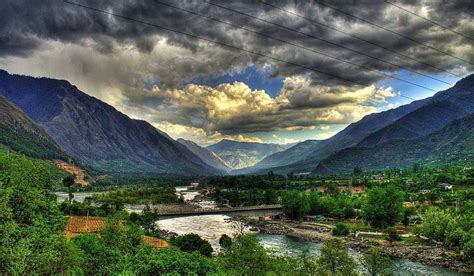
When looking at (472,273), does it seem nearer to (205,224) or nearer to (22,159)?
(22,159)

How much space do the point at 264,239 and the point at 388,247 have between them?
28915mm

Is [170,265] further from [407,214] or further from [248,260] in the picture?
[407,214]

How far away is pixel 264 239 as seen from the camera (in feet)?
321

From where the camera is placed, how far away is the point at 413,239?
92000 millimetres

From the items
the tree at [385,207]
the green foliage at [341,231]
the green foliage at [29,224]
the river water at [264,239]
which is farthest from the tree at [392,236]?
the green foliage at [29,224]

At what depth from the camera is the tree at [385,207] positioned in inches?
4033

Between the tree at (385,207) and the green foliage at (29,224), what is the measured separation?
8492 centimetres

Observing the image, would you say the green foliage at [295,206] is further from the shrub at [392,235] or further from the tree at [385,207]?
the shrub at [392,235]

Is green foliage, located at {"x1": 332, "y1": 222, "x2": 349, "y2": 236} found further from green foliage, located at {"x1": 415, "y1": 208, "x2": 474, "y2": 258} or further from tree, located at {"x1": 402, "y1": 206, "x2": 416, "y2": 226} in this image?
tree, located at {"x1": 402, "y1": 206, "x2": 416, "y2": 226}

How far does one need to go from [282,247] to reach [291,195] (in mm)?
53304

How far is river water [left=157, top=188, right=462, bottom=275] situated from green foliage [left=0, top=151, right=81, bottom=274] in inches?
1130

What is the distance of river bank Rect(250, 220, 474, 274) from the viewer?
232 ft

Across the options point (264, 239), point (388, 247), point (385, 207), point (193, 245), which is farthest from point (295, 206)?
point (193, 245)

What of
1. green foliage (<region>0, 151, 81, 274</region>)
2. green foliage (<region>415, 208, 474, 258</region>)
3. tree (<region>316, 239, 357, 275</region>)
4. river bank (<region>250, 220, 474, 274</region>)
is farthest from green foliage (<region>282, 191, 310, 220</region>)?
green foliage (<region>0, 151, 81, 274</region>)
